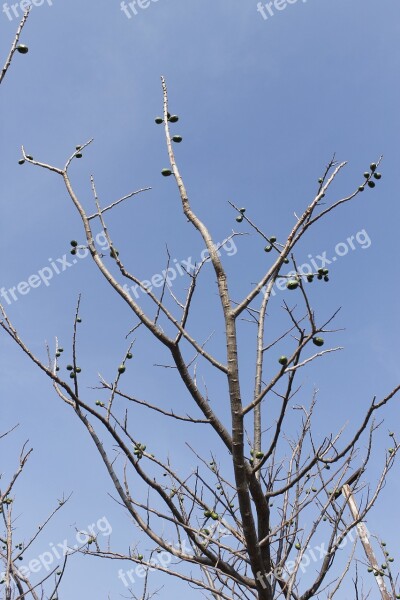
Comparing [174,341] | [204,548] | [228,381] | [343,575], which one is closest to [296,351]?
[228,381]

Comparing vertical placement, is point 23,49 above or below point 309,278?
above

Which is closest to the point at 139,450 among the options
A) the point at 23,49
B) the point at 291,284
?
the point at 291,284

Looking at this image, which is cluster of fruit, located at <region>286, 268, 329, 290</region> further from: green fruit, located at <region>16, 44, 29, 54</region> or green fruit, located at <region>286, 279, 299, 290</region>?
green fruit, located at <region>16, 44, 29, 54</region>

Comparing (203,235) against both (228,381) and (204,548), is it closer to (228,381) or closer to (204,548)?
(228,381)

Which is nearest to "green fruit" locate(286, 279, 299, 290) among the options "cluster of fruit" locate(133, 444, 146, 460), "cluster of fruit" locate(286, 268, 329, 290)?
"cluster of fruit" locate(286, 268, 329, 290)

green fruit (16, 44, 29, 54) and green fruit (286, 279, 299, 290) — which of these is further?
green fruit (286, 279, 299, 290)

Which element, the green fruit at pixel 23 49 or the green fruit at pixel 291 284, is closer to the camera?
the green fruit at pixel 23 49

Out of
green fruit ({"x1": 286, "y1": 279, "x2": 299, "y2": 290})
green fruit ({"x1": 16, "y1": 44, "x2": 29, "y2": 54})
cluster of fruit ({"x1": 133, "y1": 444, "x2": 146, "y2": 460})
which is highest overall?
green fruit ({"x1": 16, "y1": 44, "x2": 29, "y2": 54})

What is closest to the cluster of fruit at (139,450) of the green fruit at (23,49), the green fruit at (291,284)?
the green fruit at (291,284)

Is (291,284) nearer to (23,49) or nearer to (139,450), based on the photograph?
(139,450)

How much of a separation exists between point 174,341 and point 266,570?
182cm

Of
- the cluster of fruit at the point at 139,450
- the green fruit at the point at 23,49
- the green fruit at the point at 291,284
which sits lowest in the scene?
the cluster of fruit at the point at 139,450

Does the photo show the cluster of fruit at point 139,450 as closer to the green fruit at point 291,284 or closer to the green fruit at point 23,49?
the green fruit at point 291,284

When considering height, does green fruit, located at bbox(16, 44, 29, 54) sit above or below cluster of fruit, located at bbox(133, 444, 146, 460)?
above
